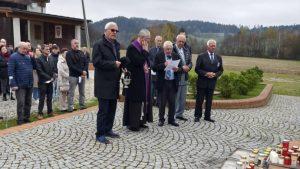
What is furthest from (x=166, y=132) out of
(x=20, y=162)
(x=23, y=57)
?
(x=23, y=57)

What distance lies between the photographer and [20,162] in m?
5.33

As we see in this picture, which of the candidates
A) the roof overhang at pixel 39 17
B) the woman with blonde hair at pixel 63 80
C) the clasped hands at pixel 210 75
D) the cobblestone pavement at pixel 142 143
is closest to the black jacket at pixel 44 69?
the woman with blonde hair at pixel 63 80

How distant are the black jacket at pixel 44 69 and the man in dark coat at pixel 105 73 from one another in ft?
9.00

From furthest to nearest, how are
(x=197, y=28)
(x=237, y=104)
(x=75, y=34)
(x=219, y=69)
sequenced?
(x=197, y=28), (x=75, y=34), (x=237, y=104), (x=219, y=69)

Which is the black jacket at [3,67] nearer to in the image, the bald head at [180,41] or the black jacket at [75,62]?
the black jacket at [75,62]

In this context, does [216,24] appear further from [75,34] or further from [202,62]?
[202,62]

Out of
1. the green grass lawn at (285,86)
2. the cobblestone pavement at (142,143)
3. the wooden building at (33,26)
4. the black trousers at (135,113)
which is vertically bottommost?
the green grass lawn at (285,86)

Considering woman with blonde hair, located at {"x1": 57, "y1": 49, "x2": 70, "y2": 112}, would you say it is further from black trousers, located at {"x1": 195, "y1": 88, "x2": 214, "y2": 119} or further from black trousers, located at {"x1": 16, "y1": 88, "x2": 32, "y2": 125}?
black trousers, located at {"x1": 195, "y1": 88, "x2": 214, "y2": 119}

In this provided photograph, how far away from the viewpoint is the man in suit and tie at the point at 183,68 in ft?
26.9

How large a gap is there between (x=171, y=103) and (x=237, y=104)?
3.52 m

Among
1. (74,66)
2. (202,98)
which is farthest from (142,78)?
(74,66)

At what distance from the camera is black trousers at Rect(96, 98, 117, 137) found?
6.42 metres

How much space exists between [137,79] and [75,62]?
286 centimetres

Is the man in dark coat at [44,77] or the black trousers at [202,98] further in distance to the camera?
the man in dark coat at [44,77]
